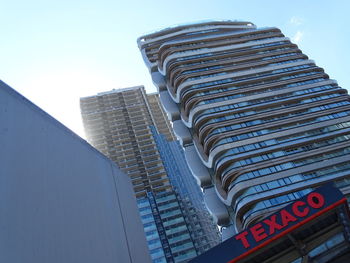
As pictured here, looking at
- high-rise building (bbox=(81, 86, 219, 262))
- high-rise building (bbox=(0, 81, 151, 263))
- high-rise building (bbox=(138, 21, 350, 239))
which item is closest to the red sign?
high-rise building (bbox=(0, 81, 151, 263))

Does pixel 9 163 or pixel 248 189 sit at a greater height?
pixel 248 189

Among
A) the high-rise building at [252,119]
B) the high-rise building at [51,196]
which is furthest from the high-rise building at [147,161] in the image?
the high-rise building at [51,196]

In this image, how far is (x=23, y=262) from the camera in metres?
10.4

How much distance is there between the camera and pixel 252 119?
51.0m

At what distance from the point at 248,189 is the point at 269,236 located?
2613 cm

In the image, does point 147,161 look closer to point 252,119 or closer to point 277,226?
point 252,119

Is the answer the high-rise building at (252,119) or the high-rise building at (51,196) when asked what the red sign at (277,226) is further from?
the high-rise building at (252,119)

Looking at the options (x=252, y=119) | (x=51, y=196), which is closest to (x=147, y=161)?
(x=252, y=119)

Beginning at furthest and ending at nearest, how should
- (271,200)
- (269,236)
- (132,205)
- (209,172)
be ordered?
(209,172) < (271,200) < (132,205) < (269,236)

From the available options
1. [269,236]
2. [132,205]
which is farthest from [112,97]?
[269,236]

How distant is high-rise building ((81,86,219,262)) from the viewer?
77.0 meters

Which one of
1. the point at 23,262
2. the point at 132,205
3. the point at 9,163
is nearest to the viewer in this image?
the point at 23,262

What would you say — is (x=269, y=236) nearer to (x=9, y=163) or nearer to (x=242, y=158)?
(x=9, y=163)

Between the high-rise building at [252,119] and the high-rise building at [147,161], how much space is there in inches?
1128
